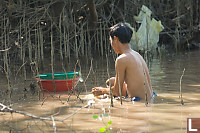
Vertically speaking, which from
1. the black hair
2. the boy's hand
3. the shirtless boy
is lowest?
the boy's hand

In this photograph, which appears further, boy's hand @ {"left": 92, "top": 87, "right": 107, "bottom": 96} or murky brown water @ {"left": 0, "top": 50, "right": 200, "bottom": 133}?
boy's hand @ {"left": 92, "top": 87, "right": 107, "bottom": 96}

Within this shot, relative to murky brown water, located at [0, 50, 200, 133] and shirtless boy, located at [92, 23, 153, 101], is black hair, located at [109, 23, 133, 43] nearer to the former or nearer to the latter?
shirtless boy, located at [92, 23, 153, 101]

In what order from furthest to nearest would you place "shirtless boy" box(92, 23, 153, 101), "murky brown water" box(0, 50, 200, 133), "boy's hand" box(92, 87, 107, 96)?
"boy's hand" box(92, 87, 107, 96), "shirtless boy" box(92, 23, 153, 101), "murky brown water" box(0, 50, 200, 133)

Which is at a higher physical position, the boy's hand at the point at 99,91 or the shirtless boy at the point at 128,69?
the shirtless boy at the point at 128,69

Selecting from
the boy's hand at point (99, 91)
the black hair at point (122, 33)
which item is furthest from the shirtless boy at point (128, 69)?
the boy's hand at point (99, 91)

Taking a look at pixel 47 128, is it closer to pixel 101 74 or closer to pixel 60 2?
pixel 101 74

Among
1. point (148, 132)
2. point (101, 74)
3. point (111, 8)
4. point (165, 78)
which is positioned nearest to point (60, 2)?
point (111, 8)

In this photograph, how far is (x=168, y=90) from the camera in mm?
4941

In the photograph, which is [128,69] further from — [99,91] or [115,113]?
[115,113]

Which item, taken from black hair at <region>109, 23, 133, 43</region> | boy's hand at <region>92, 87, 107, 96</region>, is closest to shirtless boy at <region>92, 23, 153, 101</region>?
black hair at <region>109, 23, 133, 43</region>

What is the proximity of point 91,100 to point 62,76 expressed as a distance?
1152mm

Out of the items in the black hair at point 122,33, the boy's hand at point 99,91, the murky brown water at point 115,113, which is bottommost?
the murky brown water at point 115,113

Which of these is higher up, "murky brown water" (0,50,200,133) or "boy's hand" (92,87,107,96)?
"boy's hand" (92,87,107,96)

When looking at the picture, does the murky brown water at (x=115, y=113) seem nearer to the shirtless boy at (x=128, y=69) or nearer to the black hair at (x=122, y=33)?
the shirtless boy at (x=128, y=69)
